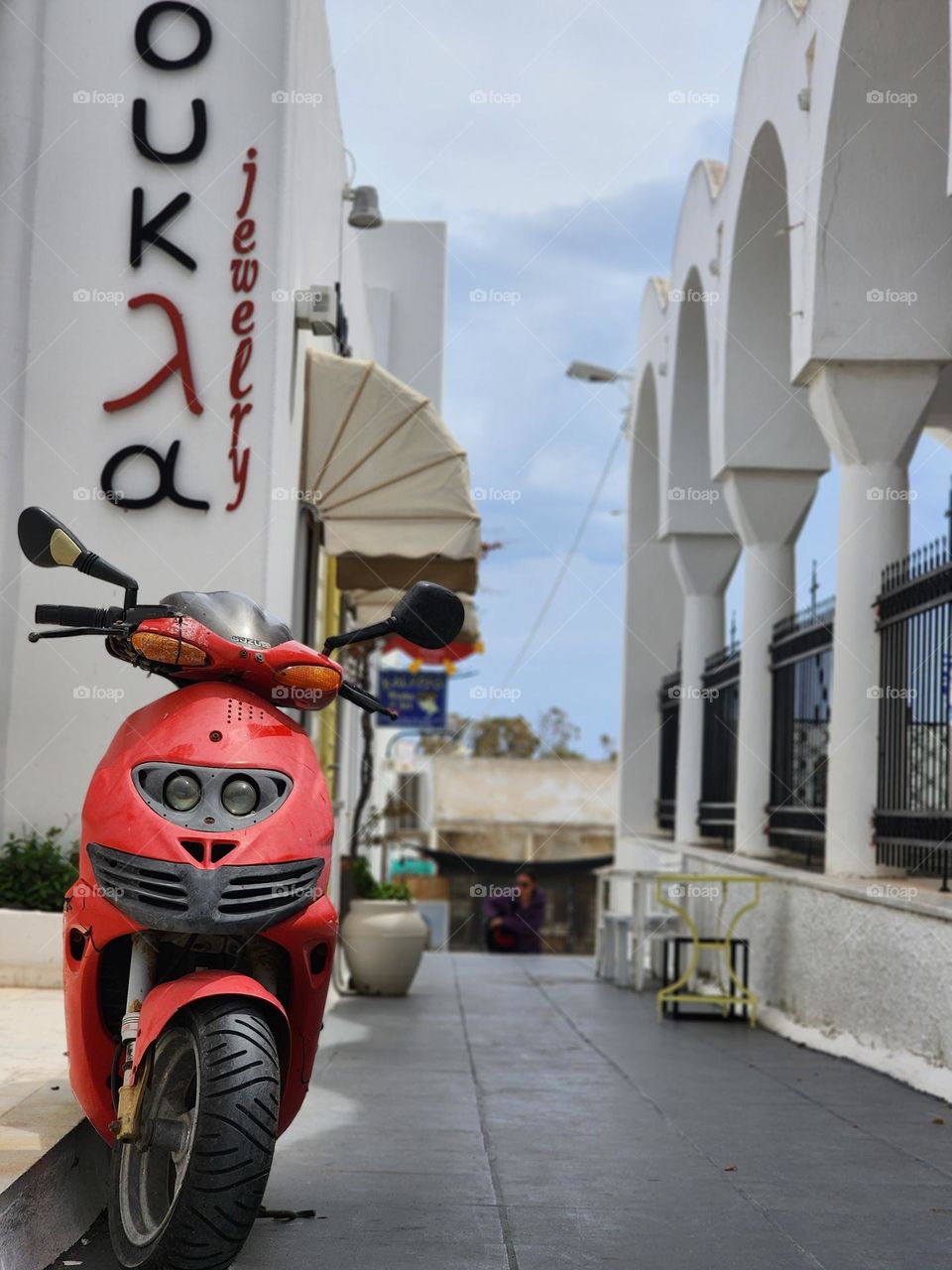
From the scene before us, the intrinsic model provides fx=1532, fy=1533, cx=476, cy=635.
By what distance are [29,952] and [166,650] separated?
4.38 meters

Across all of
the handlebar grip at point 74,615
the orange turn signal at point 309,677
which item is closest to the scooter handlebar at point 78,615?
the handlebar grip at point 74,615

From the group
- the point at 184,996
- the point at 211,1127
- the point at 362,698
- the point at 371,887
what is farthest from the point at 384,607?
the point at 211,1127

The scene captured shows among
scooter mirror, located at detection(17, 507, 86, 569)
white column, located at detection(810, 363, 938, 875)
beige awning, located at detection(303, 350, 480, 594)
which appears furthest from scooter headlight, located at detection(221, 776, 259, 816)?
white column, located at detection(810, 363, 938, 875)

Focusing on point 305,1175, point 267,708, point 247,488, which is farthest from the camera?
point 247,488

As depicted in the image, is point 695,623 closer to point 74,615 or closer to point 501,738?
point 74,615

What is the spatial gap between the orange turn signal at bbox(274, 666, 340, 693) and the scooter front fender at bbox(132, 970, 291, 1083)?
2.60 feet

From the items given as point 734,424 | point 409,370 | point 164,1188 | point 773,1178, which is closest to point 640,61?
point 734,424

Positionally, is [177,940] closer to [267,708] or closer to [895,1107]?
[267,708]

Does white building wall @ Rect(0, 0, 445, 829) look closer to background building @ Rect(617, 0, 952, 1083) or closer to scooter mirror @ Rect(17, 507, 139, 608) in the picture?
background building @ Rect(617, 0, 952, 1083)

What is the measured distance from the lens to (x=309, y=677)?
4.10 meters

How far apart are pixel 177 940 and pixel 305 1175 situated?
1633 millimetres

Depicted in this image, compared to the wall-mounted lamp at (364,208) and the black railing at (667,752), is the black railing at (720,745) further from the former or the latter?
the wall-mounted lamp at (364,208)

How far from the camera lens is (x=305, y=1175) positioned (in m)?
5.07

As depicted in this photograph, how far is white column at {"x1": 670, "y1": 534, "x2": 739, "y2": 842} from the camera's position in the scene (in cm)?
1725
